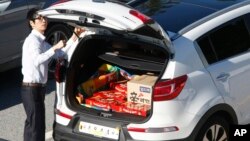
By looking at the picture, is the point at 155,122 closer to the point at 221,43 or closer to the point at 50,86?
the point at 221,43

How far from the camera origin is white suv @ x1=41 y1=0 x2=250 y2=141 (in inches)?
189

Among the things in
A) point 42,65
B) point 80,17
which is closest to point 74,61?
point 42,65

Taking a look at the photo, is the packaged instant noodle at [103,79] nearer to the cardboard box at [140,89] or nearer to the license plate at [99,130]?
the cardboard box at [140,89]

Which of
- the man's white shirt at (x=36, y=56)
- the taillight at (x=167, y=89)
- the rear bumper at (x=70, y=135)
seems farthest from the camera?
the man's white shirt at (x=36, y=56)

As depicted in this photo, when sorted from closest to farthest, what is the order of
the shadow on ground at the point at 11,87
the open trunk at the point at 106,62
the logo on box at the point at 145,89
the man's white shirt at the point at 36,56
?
the logo on box at the point at 145,89 → the open trunk at the point at 106,62 → the man's white shirt at the point at 36,56 → the shadow on ground at the point at 11,87

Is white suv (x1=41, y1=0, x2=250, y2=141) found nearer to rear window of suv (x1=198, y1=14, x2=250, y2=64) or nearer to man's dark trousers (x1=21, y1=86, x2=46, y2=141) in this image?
rear window of suv (x1=198, y1=14, x2=250, y2=64)

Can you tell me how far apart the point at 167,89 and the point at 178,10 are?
1.13 meters

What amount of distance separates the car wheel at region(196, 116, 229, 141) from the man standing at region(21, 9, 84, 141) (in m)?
1.54

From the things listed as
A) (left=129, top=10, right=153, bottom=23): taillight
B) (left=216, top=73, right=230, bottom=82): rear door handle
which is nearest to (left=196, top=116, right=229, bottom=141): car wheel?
(left=216, top=73, right=230, bottom=82): rear door handle

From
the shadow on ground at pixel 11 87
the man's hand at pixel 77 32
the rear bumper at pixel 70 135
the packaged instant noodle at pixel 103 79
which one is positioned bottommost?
the rear bumper at pixel 70 135

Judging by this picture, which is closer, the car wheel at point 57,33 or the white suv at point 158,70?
the white suv at point 158,70

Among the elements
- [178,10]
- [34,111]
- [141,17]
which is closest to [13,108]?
[34,111]

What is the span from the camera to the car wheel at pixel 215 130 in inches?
201

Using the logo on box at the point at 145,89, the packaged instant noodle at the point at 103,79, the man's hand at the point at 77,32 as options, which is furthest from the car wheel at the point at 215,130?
the man's hand at the point at 77,32
